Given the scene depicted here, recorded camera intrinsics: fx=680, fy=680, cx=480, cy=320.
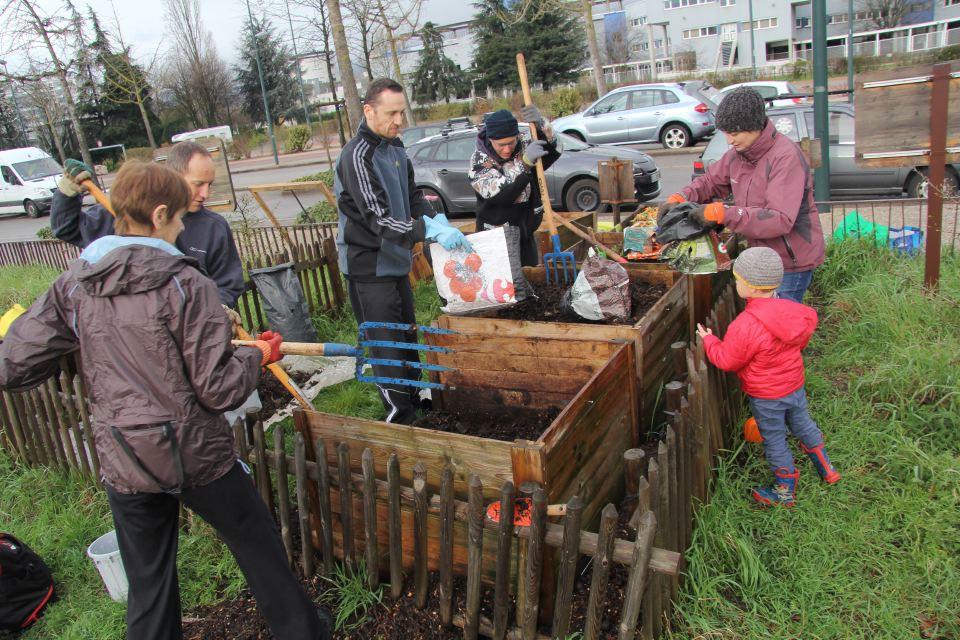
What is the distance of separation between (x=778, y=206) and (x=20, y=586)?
4.22 m

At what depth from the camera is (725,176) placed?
422 centimetres

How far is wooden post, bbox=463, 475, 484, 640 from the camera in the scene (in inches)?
94.4

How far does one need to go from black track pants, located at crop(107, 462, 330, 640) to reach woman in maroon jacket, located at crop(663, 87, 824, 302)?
2.80 m

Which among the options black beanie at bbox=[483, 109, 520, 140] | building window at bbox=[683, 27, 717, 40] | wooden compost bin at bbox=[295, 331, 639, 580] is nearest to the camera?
wooden compost bin at bbox=[295, 331, 639, 580]

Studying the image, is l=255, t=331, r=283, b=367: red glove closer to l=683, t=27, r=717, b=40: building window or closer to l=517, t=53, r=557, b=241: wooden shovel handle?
l=517, t=53, r=557, b=241: wooden shovel handle

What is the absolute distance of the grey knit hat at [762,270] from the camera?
3.12 m

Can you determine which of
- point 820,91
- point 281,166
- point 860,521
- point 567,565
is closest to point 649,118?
point 820,91

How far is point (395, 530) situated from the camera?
2.71 meters

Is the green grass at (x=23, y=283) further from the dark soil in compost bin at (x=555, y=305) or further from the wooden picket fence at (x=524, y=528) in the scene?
the wooden picket fence at (x=524, y=528)

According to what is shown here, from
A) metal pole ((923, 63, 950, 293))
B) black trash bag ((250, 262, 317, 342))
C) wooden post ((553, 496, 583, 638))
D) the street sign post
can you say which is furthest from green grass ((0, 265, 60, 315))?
metal pole ((923, 63, 950, 293))

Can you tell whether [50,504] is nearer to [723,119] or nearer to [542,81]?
[723,119]

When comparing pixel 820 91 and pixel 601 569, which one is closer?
pixel 601 569

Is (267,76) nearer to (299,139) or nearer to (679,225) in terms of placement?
(299,139)

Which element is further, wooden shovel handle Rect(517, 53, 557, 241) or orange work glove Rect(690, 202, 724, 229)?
wooden shovel handle Rect(517, 53, 557, 241)
